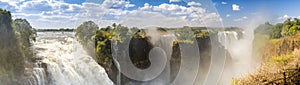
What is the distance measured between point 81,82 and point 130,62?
12.2ft

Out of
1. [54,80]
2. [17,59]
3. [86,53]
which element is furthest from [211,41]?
[17,59]

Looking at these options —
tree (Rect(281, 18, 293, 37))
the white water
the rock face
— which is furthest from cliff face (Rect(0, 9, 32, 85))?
tree (Rect(281, 18, 293, 37))

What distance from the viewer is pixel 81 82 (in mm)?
10961

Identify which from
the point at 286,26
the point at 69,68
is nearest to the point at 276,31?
the point at 286,26

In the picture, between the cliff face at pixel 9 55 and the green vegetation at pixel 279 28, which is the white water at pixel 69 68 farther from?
the green vegetation at pixel 279 28

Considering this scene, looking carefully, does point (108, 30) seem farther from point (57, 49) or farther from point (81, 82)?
point (81, 82)

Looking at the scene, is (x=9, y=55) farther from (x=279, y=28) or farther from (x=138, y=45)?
(x=279, y=28)

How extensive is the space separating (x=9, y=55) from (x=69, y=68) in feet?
7.47

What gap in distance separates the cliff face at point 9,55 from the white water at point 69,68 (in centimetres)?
45

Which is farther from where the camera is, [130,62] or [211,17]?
[130,62]

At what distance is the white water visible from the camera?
9.69 m

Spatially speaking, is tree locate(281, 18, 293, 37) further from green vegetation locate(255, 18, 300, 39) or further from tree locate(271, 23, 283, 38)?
tree locate(271, 23, 283, 38)

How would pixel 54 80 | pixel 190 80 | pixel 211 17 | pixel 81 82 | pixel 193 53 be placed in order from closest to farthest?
1. pixel 211 17
2. pixel 54 80
3. pixel 81 82
4. pixel 193 53
5. pixel 190 80

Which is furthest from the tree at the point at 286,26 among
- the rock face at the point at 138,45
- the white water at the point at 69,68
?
the white water at the point at 69,68
